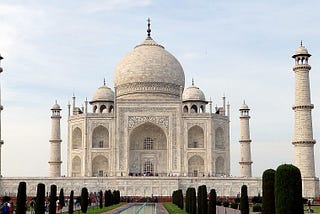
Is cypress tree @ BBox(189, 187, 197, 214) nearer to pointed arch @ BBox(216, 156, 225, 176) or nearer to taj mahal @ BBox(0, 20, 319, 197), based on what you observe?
taj mahal @ BBox(0, 20, 319, 197)

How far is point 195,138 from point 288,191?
21.5m

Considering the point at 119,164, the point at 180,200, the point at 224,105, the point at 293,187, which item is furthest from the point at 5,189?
the point at 293,187

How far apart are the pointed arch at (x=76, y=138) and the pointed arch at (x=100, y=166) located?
1391mm

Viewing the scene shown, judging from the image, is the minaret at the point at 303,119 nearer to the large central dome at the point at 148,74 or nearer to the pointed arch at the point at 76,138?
the large central dome at the point at 148,74

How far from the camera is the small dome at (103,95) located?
3184cm

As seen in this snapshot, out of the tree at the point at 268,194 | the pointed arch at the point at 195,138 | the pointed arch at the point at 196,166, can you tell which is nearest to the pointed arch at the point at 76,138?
the pointed arch at the point at 195,138

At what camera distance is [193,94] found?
3164cm

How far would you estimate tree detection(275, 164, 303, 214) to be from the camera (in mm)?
8227

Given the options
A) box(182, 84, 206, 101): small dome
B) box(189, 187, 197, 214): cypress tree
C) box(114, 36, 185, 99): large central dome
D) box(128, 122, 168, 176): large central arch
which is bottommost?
box(189, 187, 197, 214): cypress tree

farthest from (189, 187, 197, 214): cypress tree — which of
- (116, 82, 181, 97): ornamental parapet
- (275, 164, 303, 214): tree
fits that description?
(116, 82, 181, 97): ornamental parapet

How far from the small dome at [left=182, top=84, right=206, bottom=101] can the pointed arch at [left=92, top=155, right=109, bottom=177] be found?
5.79 meters

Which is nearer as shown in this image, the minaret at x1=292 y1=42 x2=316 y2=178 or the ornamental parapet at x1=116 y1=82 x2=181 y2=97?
the minaret at x1=292 y1=42 x2=316 y2=178

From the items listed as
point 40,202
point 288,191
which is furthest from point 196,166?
point 288,191

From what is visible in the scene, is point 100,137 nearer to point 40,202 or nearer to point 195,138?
point 195,138
